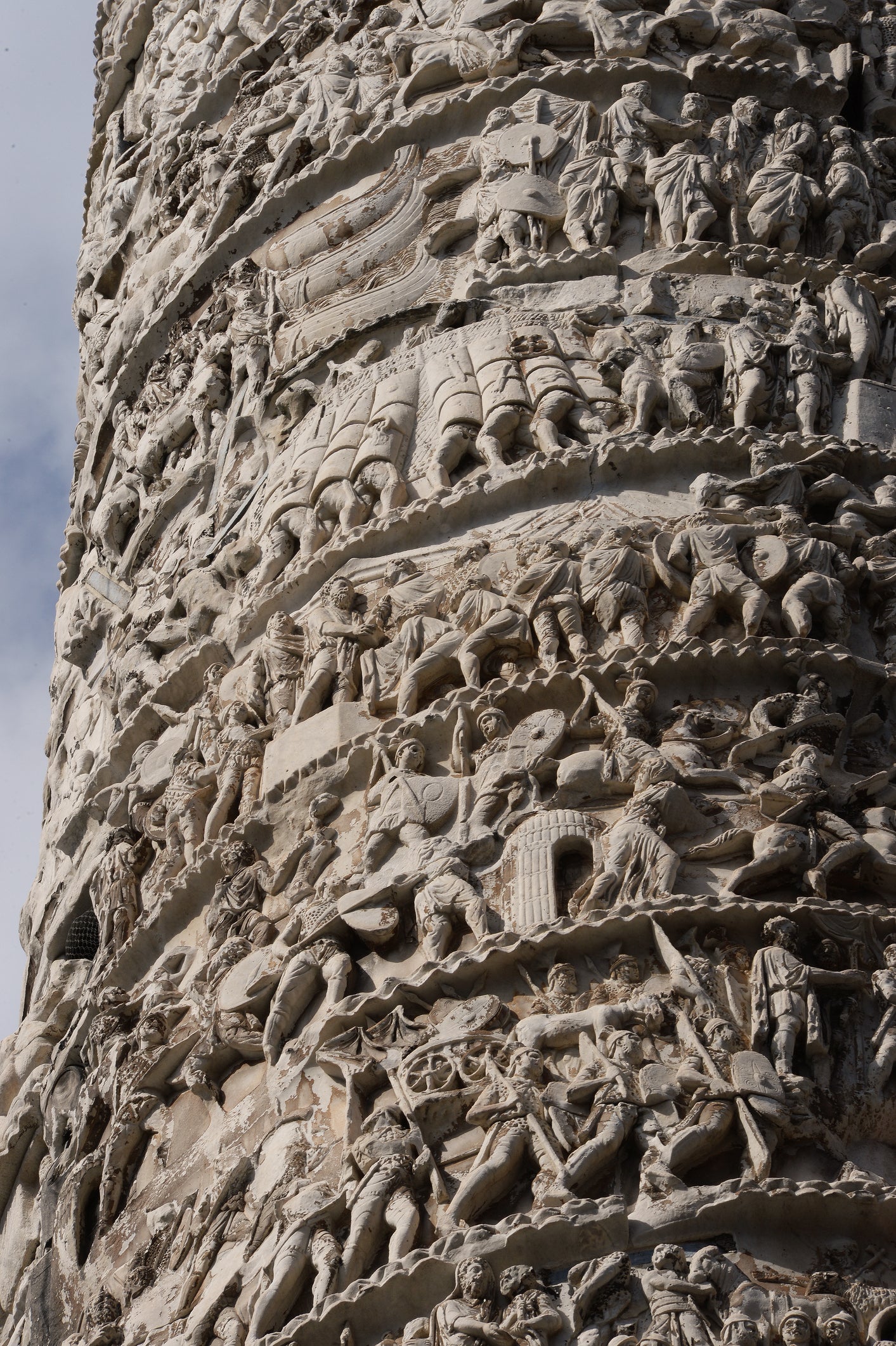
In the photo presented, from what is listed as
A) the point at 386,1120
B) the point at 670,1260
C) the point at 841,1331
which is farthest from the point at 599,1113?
the point at 841,1331

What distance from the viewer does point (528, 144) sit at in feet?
38.2

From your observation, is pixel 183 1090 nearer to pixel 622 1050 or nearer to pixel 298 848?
pixel 298 848

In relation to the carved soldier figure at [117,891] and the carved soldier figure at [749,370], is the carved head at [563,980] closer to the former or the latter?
the carved soldier figure at [117,891]

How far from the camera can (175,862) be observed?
32.2 ft

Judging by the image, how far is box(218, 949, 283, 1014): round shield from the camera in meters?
8.55

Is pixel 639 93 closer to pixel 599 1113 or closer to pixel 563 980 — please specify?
pixel 563 980

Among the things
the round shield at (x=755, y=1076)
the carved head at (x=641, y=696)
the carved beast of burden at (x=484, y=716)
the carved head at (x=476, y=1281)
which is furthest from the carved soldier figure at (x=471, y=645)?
the carved head at (x=476, y=1281)

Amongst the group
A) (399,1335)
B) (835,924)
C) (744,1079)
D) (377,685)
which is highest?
(377,685)

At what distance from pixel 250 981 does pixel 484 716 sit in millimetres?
1300

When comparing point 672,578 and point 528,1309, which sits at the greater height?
point 672,578

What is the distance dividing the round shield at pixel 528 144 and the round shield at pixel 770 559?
302 cm

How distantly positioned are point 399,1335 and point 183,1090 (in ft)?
6.63

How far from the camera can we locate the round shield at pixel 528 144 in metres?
11.6

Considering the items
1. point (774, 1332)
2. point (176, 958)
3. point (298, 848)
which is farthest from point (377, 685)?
point (774, 1332)
